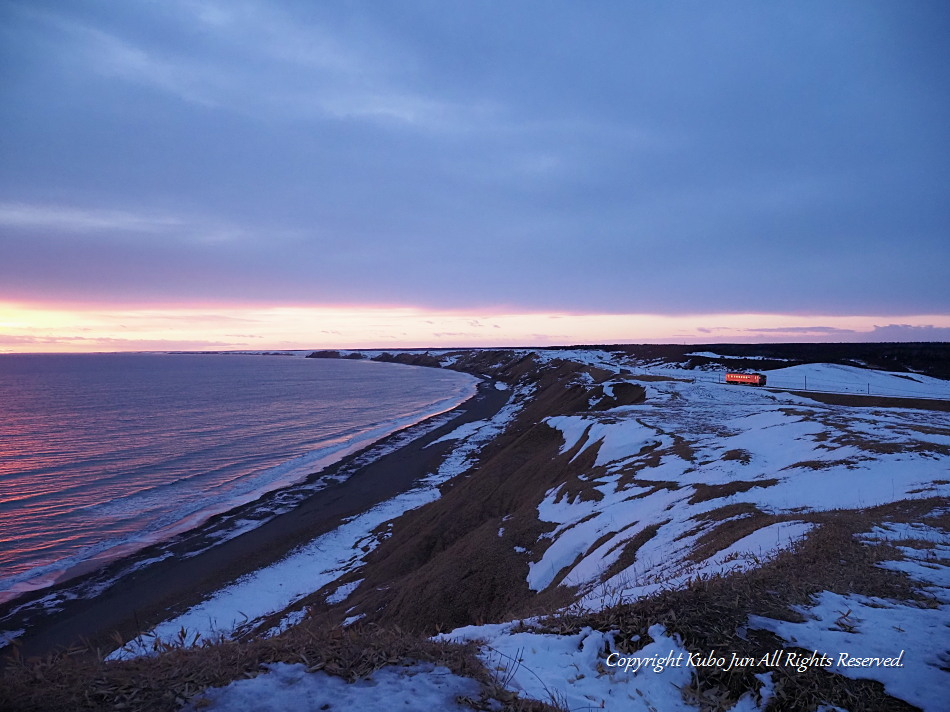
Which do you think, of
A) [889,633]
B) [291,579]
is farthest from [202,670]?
[291,579]

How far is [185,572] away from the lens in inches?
899

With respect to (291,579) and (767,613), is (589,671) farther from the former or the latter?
(291,579)

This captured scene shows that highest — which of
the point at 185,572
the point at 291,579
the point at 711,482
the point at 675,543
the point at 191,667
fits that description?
the point at 191,667

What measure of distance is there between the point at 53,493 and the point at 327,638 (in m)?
38.9

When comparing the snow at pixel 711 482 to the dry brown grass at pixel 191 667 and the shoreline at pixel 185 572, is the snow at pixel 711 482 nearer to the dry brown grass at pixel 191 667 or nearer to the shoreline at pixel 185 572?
the dry brown grass at pixel 191 667

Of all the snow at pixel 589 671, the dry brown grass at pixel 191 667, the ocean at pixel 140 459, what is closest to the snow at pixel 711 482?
the snow at pixel 589 671

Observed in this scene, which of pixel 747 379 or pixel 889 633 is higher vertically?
pixel 889 633

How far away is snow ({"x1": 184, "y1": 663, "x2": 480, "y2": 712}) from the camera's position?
378cm

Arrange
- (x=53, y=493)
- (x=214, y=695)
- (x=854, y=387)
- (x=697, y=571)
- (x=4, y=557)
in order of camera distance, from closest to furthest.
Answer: (x=214, y=695), (x=697, y=571), (x=4, y=557), (x=53, y=493), (x=854, y=387)

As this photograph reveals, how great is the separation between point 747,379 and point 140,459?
194 feet

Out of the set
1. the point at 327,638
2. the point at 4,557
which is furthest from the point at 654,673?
the point at 4,557

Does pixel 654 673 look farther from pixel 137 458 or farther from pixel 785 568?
pixel 137 458

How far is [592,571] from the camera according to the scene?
12.2 metres

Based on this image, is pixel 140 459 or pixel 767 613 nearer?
pixel 767 613
